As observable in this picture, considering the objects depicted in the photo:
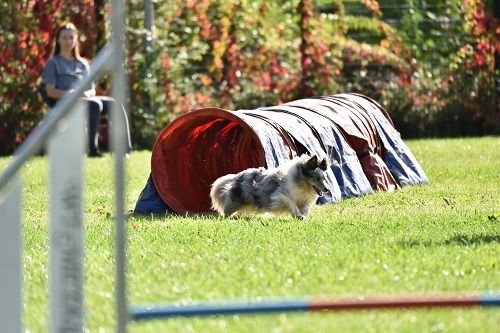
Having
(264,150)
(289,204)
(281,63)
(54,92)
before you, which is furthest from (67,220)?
(281,63)

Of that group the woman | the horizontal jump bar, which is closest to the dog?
the horizontal jump bar

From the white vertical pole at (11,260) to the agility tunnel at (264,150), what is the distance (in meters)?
5.11

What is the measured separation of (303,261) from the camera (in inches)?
266

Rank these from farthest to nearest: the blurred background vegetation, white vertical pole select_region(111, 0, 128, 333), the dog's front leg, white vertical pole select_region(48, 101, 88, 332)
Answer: the blurred background vegetation
the dog's front leg
white vertical pole select_region(48, 101, 88, 332)
white vertical pole select_region(111, 0, 128, 333)

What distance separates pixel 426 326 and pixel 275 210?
4.37 meters

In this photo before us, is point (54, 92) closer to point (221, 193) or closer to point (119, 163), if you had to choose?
point (221, 193)

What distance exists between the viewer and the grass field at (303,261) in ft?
17.5

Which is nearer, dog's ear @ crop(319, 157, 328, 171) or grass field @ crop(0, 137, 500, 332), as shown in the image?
grass field @ crop(0, 137, 500, 332)

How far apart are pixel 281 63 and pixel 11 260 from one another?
15.8 meters

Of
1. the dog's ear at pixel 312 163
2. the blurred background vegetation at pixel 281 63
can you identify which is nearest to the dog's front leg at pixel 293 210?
the dog's ear at pixel 312 163

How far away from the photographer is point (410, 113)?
64.7 ft

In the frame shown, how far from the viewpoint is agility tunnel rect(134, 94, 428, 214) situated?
10.2m

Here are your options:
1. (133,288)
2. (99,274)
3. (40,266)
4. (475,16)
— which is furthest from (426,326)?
(475,16)

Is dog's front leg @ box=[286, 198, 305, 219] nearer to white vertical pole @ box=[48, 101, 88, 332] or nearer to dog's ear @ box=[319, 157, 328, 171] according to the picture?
dog's ear @ box=[319, 157, 328, 171]
